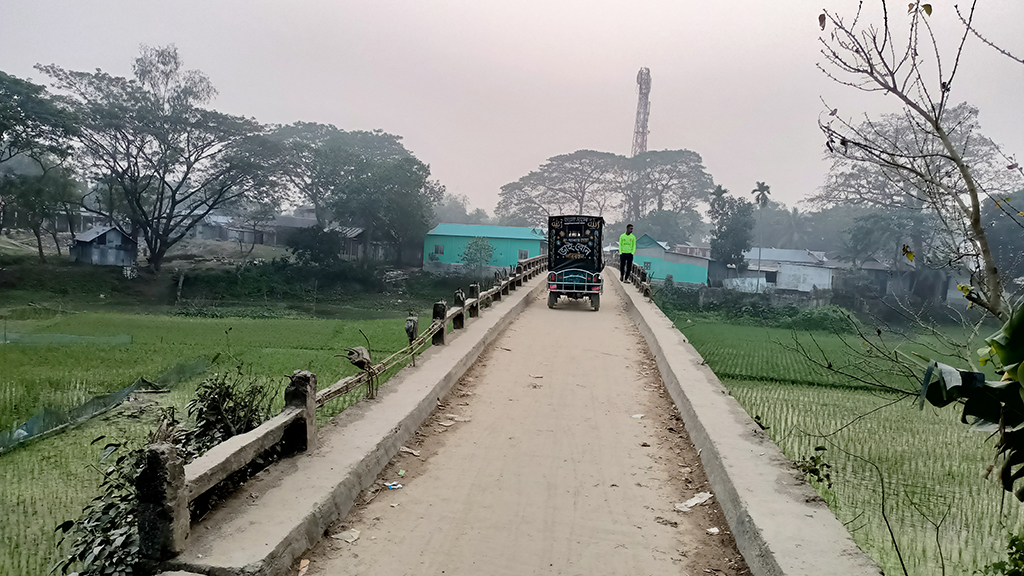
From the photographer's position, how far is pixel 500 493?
4.17 metres

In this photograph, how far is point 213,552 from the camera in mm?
2852

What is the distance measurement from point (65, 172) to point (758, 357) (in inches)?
1170

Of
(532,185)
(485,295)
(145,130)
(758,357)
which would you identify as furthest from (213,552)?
(532,185)

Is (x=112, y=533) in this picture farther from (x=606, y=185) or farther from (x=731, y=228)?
(x=606, y=185)

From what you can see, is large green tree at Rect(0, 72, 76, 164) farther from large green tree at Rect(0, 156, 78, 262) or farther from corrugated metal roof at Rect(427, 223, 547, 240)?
corrugated metal roof at Rect(427, 223, 547, 240)

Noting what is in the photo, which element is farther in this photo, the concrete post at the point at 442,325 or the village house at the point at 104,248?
the village house at the point at 104,248

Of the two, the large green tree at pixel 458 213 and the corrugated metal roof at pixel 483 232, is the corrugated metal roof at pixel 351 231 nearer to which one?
the corrugated metal roof at pixel 483 232

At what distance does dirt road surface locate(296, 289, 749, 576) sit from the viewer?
328cm

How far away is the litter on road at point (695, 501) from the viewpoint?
404 cm

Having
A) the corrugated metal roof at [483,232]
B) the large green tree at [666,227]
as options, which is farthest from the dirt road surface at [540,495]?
the large green tree at [666,227]

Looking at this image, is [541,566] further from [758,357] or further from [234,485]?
[758,357]

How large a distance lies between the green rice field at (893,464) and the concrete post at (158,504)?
3167 millimetres

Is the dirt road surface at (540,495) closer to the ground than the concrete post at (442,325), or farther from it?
closer to the ground

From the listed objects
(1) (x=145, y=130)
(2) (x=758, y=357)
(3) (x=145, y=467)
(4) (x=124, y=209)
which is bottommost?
(2) (x=758, y=357)
